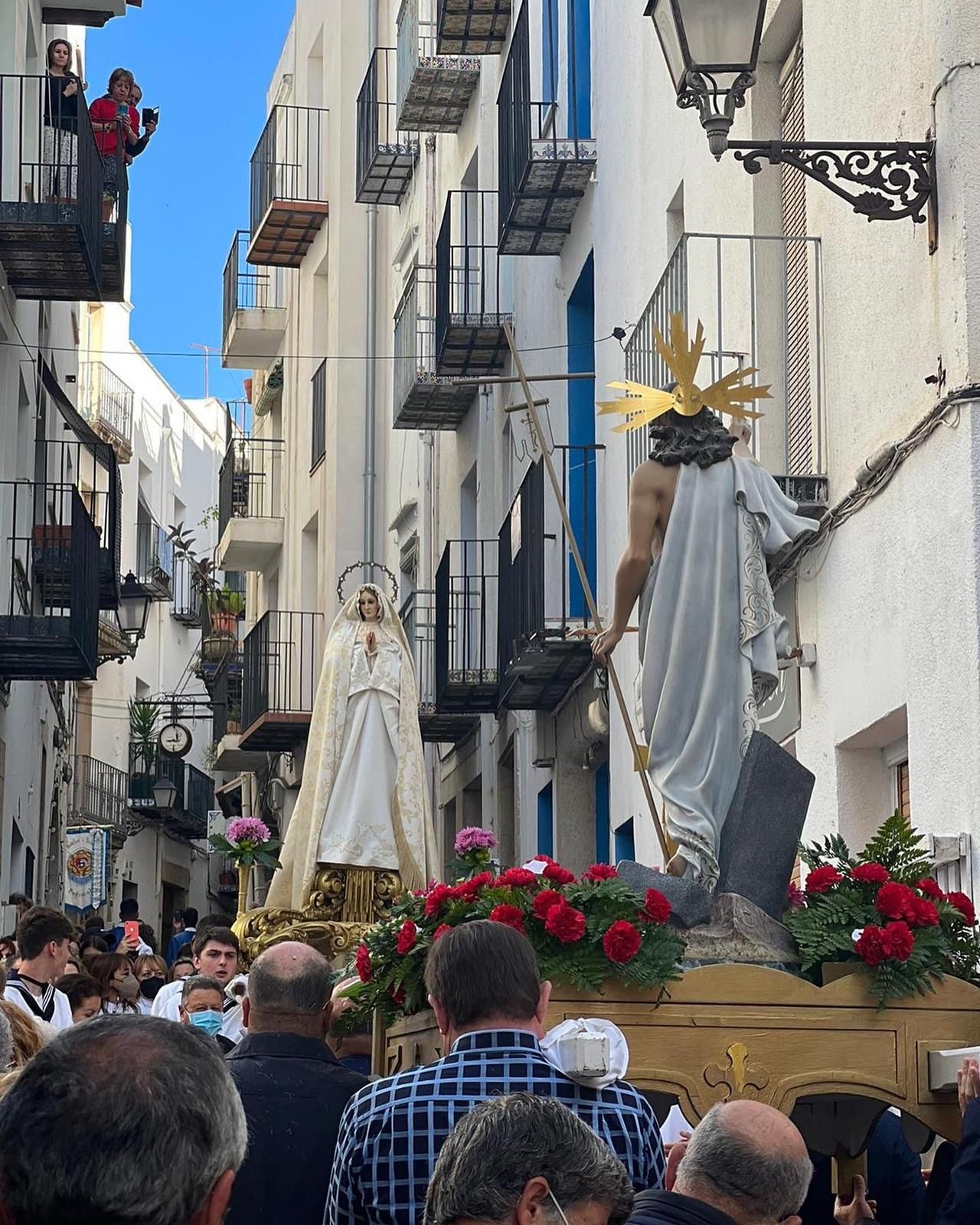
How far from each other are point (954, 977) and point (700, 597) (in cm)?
143

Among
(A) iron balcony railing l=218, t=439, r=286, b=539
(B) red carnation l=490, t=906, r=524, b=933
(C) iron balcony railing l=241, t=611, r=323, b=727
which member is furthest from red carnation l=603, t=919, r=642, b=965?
(A) iron balcony railing l=218, t=439, r=286, b=539

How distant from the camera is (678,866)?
638cm

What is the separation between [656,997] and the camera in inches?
223

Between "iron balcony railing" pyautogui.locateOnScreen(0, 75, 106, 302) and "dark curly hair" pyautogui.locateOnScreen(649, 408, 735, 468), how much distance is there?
1087cm

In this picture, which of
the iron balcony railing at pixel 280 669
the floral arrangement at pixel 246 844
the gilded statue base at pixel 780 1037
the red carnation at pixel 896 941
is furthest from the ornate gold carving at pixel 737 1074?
the iron balcony railing at pixel 280 669

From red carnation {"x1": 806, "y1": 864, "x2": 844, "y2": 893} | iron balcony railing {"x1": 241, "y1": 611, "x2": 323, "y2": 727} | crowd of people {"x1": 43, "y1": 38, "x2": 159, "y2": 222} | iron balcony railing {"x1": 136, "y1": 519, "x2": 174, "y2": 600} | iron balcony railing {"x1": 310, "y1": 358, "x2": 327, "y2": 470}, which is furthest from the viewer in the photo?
iron balcony railing {"x1": 136, "y1": 519, "x2": 174, "y2": 600}

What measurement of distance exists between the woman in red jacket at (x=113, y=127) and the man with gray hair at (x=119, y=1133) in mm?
17641

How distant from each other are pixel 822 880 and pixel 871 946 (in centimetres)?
32

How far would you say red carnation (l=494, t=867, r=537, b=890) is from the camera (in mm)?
5852

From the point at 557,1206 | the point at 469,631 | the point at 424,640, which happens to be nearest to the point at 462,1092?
the point at 557,1206

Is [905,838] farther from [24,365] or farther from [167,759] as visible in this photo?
[167,759]

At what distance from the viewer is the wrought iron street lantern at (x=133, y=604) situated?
→ 2812cm

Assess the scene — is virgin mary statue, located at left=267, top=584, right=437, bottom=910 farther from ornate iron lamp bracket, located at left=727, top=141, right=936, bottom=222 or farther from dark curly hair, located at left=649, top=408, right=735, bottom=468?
dark curly hair, located at left=649, top=408, right=735, bottom=468

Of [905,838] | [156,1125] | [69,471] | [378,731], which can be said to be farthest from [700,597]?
[69,471]
